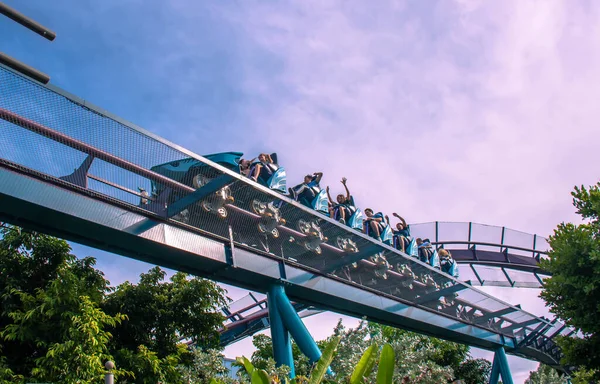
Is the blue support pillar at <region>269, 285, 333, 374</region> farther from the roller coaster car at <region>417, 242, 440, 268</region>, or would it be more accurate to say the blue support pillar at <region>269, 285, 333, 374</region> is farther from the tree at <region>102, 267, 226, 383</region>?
the roller coaster car at <region>417, 242, 440, 268</region>

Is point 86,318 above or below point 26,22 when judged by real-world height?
above

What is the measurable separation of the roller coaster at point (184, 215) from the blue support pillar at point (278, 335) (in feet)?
0.05

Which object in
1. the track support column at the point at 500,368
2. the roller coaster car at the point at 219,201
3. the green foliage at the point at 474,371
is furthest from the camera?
the green foliage at the point at 474,371

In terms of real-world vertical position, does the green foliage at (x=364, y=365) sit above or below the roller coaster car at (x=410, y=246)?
below

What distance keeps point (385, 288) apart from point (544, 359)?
31.1ft

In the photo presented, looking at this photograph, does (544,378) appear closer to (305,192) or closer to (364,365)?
(364,365)

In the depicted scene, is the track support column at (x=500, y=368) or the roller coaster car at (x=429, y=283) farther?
the track support column at (x=500, y=368)

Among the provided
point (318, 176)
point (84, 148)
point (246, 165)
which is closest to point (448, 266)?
point (318, 176)

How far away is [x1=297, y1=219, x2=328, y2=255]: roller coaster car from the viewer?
8.44m

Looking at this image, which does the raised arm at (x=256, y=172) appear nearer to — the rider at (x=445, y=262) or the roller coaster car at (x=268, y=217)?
the roller coaster car at (x=268, y=217)

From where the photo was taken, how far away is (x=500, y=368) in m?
15.2

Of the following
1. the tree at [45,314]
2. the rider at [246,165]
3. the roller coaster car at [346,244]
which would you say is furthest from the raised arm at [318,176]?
the tree at [45,314]

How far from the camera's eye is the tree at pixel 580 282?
736 cm

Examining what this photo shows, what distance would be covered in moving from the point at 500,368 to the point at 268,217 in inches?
408
